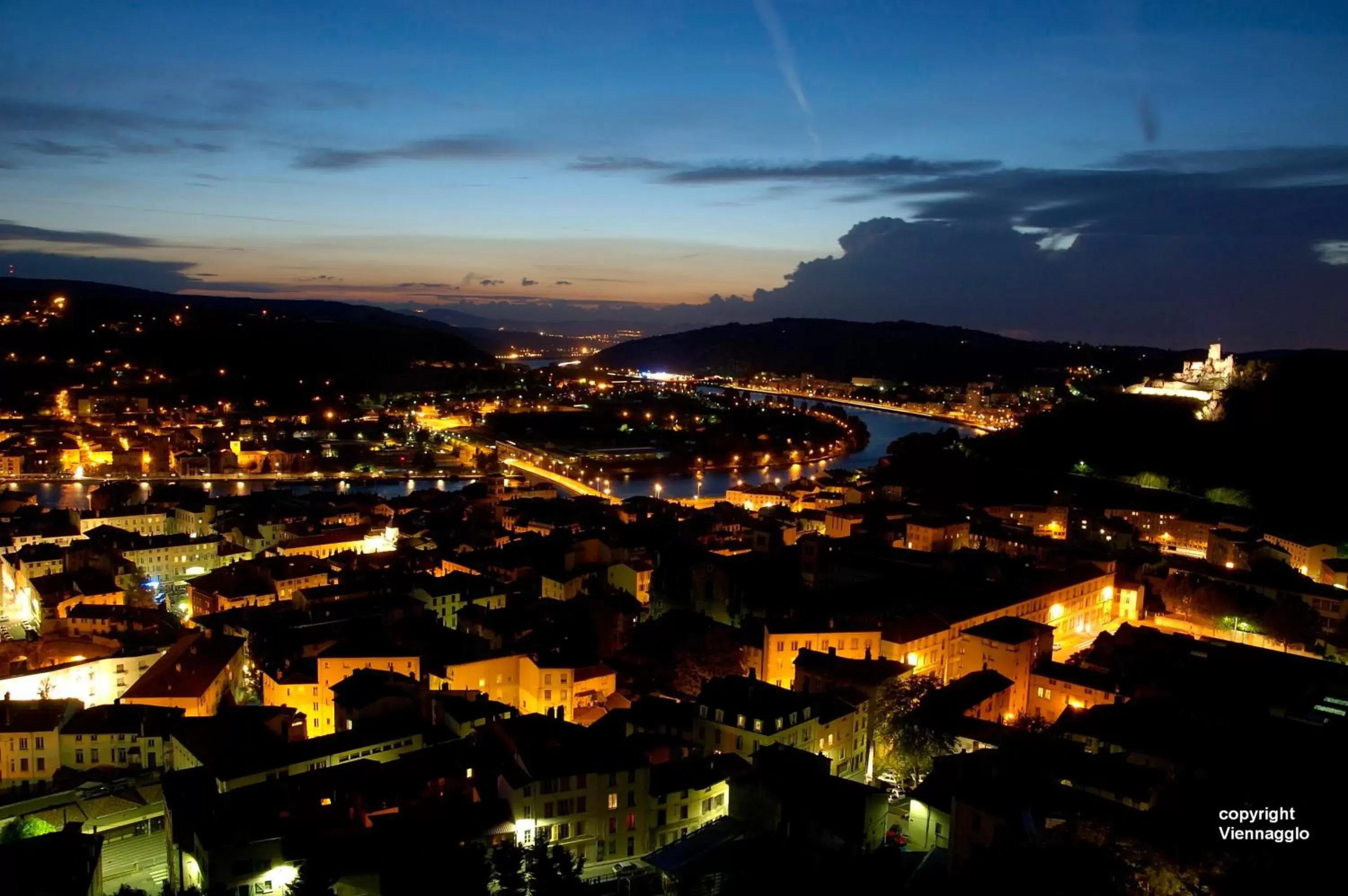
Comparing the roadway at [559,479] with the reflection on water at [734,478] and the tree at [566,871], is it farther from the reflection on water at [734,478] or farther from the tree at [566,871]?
the tree at [566,871]

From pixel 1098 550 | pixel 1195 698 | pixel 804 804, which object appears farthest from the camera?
pixel 1098 550

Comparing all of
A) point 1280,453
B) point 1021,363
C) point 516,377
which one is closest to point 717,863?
point 1280,453

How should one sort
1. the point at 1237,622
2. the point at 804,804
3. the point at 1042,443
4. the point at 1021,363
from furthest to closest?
1. the point at 1021,363
2. the point at 1042,443
3. the point at 1237,622
4. the point at 804,804

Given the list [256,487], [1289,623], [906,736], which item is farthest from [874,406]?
[906,736]

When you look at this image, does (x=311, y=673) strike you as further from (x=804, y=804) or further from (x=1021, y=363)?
(x=1021, y=363)

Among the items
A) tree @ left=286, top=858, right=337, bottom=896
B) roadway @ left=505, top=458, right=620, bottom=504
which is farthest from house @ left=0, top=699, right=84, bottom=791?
roadway @ left=505, top=458, right=620, bottom=504

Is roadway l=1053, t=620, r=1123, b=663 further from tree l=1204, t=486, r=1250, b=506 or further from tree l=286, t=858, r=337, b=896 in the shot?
tree l=1204, t=486, r=1250, b=506
